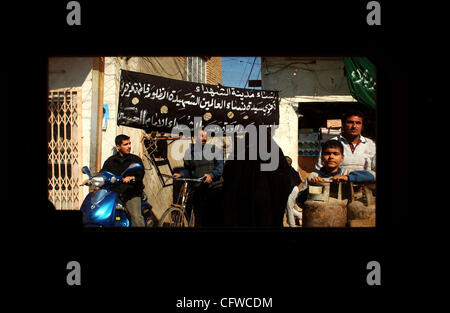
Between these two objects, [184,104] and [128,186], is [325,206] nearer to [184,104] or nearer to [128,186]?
[128,186]

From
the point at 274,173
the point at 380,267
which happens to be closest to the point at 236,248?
the point at 380,267

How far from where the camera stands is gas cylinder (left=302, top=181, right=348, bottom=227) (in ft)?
10.7

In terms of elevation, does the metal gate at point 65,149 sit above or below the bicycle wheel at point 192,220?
A: above

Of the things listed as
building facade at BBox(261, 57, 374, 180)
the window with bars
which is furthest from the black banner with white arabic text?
the window with bars

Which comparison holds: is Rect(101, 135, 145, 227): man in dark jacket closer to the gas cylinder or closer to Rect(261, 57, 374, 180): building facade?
the gas cylinder

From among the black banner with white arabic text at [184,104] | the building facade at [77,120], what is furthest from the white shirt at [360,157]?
the building facade at [77,120]

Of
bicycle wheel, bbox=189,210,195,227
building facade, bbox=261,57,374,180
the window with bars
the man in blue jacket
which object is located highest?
the window with bars

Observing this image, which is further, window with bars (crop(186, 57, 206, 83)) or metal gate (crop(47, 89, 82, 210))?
window with bars (crop(186, 57, 206, 83))

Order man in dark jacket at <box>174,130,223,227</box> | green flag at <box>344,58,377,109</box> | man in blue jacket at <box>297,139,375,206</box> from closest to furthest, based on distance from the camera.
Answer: man in blue jacket at <box>297,139,375,206</box>, man in dark jacket at <box>174,130,223,227</box>, green flag at <box>344,58,377,109</box>

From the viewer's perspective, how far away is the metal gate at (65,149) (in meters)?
5.68

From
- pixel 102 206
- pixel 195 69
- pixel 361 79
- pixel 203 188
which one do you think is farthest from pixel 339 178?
pixel 195 69

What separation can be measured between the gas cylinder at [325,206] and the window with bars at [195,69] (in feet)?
25.1

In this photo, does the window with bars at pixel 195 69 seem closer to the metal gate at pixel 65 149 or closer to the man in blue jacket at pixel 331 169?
the metal gate at pixel 65 149

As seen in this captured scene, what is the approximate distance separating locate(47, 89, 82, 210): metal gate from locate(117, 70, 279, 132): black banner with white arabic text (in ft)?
3.10
